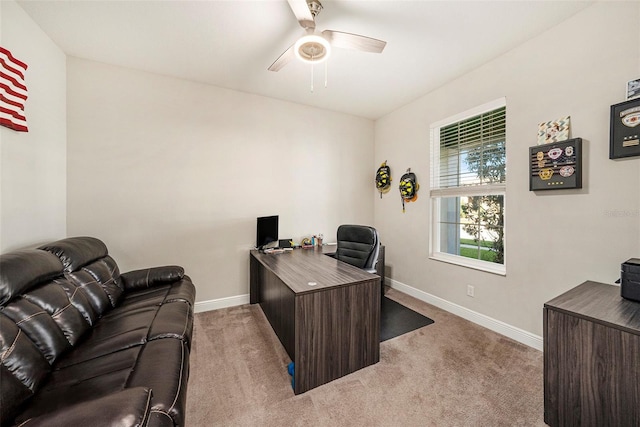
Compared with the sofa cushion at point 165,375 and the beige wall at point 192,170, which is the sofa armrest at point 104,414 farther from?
the beige wall at point 192,170

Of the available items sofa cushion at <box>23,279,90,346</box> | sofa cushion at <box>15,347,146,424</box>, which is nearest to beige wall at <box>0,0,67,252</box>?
sofa cushion at <box>23,279,90,346</box>

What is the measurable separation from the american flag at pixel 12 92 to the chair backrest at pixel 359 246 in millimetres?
2904

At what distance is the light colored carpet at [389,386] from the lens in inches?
59.0

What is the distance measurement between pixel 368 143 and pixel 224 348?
3.56 meters

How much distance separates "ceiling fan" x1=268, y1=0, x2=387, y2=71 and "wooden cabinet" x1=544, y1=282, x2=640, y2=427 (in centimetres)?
210

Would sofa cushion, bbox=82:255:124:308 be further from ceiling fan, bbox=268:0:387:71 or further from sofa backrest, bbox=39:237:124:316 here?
ceiling fan, bbox=268:0:387:71

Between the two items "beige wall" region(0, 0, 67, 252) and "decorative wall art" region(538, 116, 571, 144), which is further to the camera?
"decorative wall art" region(538, 116, 571, 144)

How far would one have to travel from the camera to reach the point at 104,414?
0.75 metres

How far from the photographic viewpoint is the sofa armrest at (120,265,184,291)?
2.27m

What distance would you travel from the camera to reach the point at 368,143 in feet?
13.7

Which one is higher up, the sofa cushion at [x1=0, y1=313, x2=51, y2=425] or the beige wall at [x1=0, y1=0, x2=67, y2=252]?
the beige wall at [x1=0, y1=0, x2=67, y2=252]

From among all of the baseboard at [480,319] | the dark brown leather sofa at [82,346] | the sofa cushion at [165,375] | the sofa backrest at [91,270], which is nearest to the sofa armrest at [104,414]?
the dark brown leather sofa at [82,346]

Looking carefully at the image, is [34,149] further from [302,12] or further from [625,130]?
[625,130]

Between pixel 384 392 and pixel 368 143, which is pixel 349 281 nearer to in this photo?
pixel 384 392
